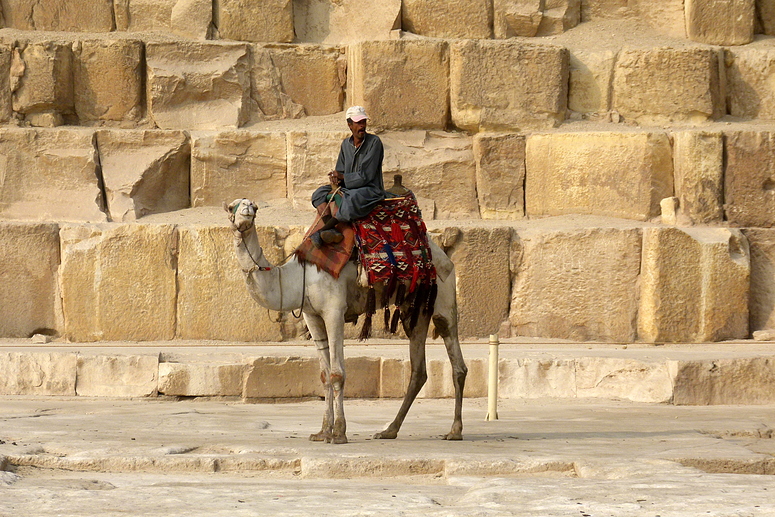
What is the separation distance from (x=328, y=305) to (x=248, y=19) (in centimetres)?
745

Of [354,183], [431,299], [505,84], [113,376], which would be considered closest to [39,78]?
[113,376]

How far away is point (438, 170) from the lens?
13.6 meters

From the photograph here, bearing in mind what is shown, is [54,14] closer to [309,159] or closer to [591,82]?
[309,159]

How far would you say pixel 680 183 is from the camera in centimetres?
1305

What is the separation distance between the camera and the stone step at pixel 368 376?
1084 cm

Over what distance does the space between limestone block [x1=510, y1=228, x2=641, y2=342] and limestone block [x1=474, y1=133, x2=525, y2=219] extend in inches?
40.5

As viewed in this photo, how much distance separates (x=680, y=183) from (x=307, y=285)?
21.3 ft

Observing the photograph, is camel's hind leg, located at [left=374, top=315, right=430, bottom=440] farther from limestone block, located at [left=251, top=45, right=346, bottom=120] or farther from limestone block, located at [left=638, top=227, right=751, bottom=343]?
Answer: limestone block, located at [left=251, top=45, right=346, bottom=120]

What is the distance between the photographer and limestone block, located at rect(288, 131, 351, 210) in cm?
1332

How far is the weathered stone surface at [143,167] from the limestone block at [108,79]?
64 cm

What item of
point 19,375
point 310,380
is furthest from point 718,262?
point 19,375

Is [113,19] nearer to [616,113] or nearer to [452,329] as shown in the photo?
[616,113]

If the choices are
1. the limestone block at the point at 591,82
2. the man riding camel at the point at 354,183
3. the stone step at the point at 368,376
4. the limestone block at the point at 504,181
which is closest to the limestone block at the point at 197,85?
the limestone block at the point at 504,181

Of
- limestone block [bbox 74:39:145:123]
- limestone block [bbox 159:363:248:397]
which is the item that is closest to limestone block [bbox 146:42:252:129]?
limestone block [bbox 74:39:145:123]
